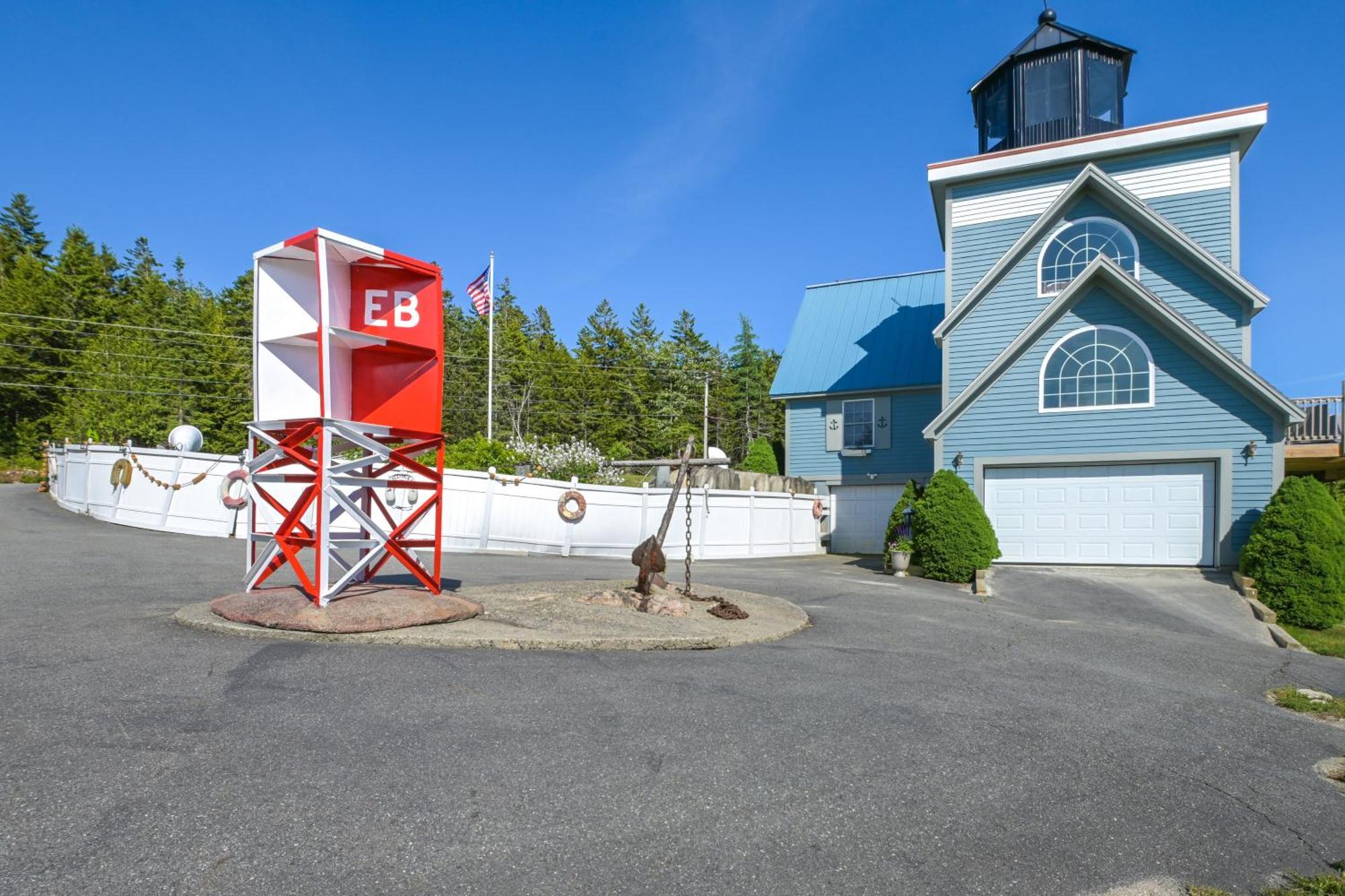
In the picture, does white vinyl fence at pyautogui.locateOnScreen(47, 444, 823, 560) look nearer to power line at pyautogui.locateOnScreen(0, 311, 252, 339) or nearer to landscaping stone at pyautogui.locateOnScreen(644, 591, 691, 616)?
landscaping stone at pyautogui.locateOnScreen(644, 591, 691, 616)

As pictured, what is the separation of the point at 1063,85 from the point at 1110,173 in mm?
3766

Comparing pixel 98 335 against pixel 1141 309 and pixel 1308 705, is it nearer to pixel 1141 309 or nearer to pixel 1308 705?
pixel 1141 309

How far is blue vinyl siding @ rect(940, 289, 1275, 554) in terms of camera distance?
14.6 meters

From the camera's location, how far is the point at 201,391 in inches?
1706

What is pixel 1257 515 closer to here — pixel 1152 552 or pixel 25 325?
pixel 1152 552

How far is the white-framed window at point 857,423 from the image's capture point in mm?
24047

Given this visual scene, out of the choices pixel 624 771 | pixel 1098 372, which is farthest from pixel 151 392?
pixel 624 771

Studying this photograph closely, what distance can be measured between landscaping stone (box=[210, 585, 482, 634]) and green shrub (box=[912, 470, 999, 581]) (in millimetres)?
10131

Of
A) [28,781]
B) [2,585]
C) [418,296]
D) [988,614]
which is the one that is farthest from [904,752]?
[2,585]

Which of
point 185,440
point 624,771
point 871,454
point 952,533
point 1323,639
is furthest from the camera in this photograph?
point 871,454

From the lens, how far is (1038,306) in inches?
688

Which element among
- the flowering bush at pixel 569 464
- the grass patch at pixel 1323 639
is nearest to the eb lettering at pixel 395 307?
the grass patch at pixel 1323 639

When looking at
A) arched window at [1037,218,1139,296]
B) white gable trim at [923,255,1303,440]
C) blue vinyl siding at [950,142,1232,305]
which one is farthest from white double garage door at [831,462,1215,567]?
blue vinyl siding at [950,142,1232,305]

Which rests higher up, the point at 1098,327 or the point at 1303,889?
the point at 1098,327
